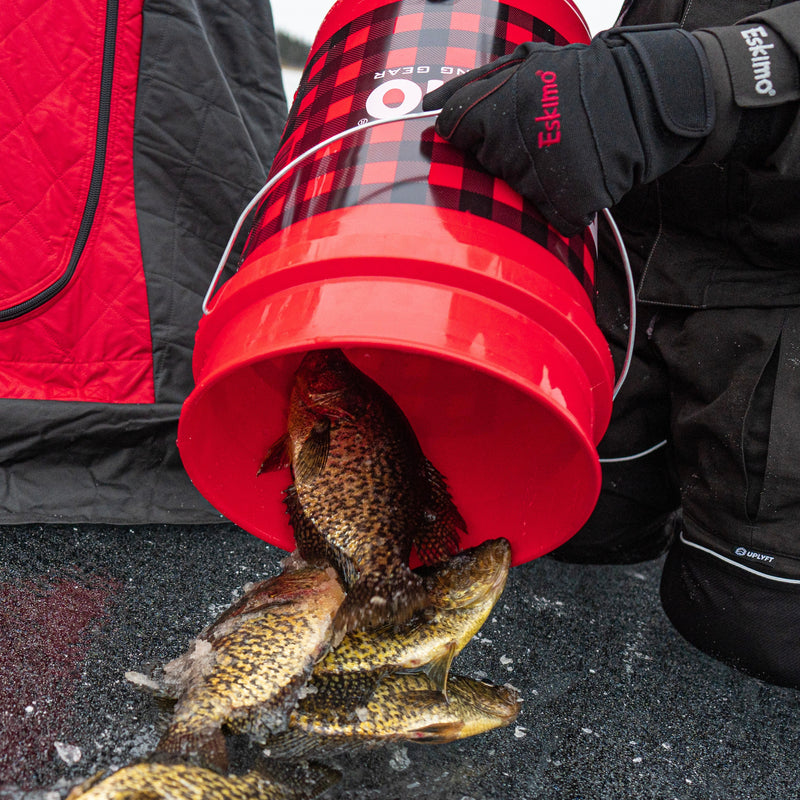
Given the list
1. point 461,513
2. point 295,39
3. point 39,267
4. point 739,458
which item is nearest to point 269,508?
point 461,513

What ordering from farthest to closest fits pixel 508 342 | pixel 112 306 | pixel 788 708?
pixel 112 306
pixel 788 708
pixel 508 342

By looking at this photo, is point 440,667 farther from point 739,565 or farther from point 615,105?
point 615,105

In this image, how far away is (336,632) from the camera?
87cm

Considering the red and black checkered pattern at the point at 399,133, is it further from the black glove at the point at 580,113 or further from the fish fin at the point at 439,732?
the fish fin at the point at 439,732

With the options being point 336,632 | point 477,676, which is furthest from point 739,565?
point 336,632

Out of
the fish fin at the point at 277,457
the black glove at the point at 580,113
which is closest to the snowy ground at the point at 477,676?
the fish fin at the point at 277,457

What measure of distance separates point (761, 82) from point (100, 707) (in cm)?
112

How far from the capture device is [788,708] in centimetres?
116

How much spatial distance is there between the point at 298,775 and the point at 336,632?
0.16 metres

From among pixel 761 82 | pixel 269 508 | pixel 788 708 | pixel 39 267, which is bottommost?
pixel 788 708

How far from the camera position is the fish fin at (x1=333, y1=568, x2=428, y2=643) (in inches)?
34.5

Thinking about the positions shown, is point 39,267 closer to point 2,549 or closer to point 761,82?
point 2,549

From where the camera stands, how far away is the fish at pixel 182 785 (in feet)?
2.12

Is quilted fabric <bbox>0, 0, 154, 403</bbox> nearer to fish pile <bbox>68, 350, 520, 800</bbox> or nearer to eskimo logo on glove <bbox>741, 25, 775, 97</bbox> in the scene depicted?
fish pile <bbox>68, 350, 520, 800</bbox>
